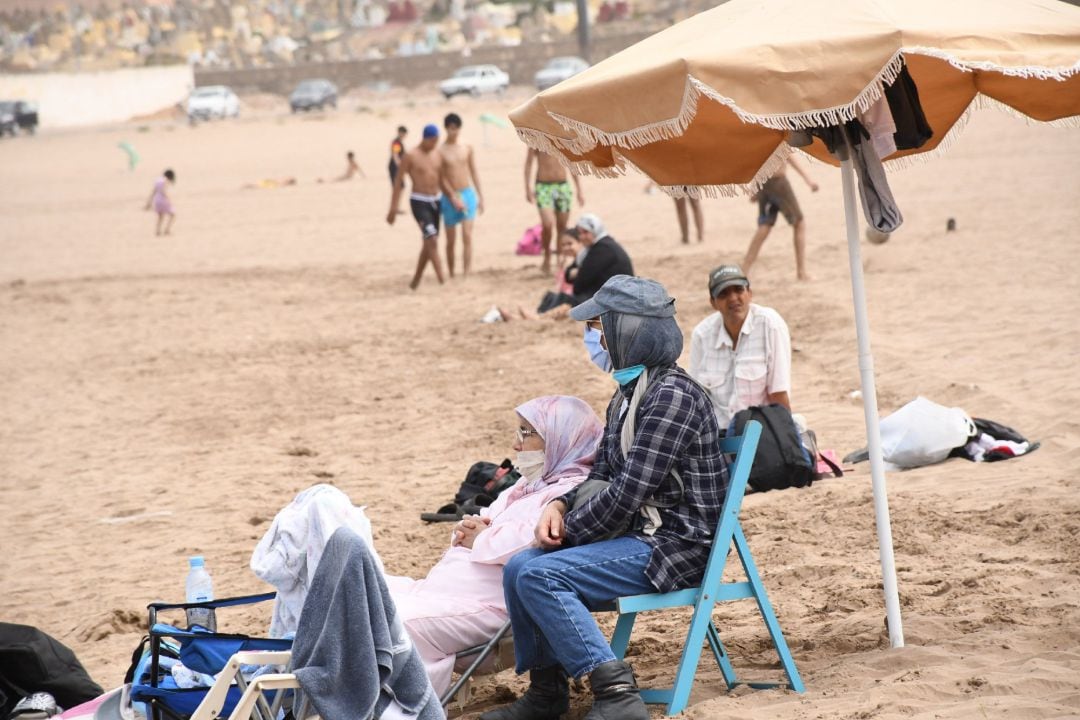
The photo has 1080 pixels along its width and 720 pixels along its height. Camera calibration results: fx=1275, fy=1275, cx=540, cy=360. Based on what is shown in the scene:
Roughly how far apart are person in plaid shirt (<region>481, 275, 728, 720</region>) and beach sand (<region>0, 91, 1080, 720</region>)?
18.5 inches

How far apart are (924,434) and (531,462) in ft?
9.52

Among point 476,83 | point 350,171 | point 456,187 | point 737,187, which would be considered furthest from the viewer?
point 476,83

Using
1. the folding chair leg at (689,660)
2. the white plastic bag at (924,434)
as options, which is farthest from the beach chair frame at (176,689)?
the white plastic bag at (924,434)

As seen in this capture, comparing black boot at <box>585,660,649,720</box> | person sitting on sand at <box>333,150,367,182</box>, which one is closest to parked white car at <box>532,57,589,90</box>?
person sitting on sand at <box>333,150,367,182</box>

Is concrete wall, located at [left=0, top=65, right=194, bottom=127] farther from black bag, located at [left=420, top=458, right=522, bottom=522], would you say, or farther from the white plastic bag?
the white plastic bag

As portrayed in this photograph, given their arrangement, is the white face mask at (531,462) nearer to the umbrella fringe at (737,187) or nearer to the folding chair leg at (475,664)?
the folding chair leg at (475,664)

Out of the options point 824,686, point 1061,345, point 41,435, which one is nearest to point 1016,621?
point 824,686

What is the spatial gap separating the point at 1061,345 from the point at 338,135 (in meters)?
35.4

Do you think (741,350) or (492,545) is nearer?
A: (492,545)

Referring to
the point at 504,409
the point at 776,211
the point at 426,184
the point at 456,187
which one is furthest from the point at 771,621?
the point at 456,187

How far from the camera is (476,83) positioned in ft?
180

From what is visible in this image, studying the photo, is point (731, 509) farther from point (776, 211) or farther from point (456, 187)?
point (456, 187)

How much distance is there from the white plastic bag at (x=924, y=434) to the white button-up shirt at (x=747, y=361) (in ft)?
2.78

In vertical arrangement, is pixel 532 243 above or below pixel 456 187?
below
